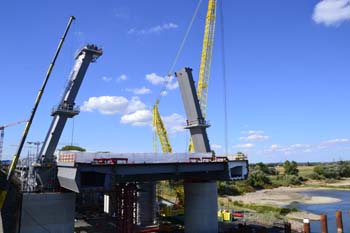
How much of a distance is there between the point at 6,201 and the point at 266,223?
3777cm

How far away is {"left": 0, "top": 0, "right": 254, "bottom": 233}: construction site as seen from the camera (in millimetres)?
30938

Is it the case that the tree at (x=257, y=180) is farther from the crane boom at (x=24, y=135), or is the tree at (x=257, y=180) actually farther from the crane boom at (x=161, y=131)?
the crane boom at (x=24, y=135)

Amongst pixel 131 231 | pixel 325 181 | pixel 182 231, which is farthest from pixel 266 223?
pixel 325 181

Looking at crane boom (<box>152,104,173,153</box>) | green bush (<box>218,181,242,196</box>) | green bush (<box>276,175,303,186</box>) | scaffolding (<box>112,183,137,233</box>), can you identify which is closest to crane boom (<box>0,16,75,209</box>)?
scaffolding (<box>112,183,137,233</box>)

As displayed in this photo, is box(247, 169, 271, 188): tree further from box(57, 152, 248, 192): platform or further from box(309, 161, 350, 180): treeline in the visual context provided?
box(57, 152, 248, 192): platform

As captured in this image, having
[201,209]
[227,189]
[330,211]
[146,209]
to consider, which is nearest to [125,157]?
[201,209]

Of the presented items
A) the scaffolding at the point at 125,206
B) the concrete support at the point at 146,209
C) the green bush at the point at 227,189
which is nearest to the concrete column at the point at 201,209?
the concrete support at the point at 146,209

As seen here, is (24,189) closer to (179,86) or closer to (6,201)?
(6,201)

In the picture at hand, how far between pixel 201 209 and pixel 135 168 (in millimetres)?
13192

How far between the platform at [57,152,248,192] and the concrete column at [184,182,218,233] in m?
1.34

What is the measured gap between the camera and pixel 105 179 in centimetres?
3031

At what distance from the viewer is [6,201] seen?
33.2 m

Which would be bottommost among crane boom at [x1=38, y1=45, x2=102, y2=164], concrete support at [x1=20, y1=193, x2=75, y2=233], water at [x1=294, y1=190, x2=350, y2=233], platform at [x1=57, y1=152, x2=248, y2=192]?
water at [x1=294, y1=190, x2=350, y2=233]

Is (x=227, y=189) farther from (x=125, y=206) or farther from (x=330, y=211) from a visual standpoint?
(x=125, y=206)
